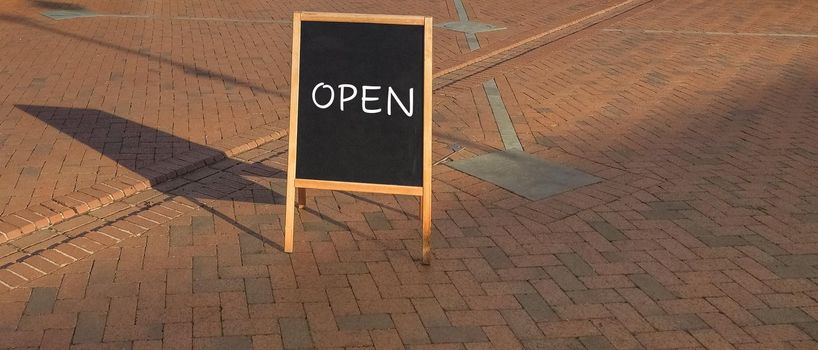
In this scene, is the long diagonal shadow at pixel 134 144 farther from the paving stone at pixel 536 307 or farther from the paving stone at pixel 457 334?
the paving stone at pixel 536 307

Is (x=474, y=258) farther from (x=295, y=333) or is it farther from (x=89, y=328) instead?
(x=89, y=328)

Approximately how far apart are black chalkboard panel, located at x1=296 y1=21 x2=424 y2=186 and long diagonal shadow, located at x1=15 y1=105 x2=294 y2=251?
690 mm

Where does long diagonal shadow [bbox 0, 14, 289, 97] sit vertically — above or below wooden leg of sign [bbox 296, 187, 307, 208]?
below

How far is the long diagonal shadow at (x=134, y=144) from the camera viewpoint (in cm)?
638

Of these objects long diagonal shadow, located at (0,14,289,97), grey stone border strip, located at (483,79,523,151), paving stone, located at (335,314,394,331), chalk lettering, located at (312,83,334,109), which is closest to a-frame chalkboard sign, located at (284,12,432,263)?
chalk lettering, located at (312,83,334,109)

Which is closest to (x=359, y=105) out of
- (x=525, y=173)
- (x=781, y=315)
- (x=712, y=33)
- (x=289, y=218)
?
(x=289, y=218)

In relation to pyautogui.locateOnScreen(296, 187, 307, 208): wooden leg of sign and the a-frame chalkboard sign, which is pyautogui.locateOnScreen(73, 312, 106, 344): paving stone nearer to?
the a-frame chalkboard sign

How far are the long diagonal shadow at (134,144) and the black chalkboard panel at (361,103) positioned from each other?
69cm

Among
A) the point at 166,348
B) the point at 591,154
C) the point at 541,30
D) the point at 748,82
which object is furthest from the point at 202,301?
the point at 541,30

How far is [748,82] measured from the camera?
1017 cm

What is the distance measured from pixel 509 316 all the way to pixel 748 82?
6.57 m

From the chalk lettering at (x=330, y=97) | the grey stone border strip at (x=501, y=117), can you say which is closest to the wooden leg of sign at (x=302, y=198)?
the chalk lettering at (x=330, y=97)

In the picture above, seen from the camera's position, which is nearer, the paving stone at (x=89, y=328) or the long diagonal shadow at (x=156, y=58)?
the paving stone at (x=89, y=328)

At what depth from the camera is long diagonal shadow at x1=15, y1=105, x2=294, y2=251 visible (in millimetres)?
6383
